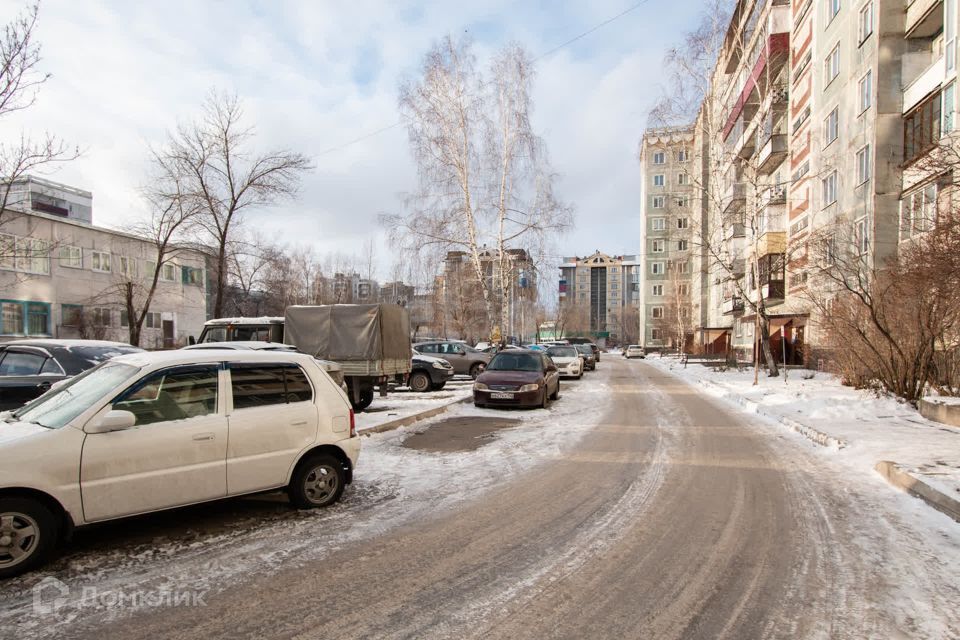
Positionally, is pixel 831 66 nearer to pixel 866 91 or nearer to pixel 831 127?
Result: pixel 831 127

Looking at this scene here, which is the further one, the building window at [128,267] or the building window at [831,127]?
the building window at [128,267]

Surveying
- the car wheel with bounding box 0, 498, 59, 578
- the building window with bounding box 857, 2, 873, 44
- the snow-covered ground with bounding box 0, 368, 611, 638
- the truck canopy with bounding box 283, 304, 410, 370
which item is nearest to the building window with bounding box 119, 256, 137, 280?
the truck canopy with bounding box 283, 304, 410, 370

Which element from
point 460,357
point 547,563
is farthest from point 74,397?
point 460,357

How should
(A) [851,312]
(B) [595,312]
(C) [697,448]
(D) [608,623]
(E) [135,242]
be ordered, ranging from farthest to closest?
(B) [595,312]
(E) [135,242]
(A) [851,312]
(C) [697,448]
(D) [608,623]

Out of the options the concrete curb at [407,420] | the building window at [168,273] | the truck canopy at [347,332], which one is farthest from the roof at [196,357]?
the building window at [168,273]

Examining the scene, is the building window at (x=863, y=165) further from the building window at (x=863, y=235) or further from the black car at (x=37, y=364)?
the black car at (x=37, y=364)

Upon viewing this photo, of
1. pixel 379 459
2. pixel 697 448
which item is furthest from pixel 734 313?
pixel 379 459

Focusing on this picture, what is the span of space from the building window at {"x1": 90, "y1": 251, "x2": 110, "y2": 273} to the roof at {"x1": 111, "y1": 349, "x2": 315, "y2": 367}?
36560 millimetres

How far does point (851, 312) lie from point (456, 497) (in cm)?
1291

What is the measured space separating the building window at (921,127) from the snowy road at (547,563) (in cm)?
1803

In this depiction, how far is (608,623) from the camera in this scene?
3262mm

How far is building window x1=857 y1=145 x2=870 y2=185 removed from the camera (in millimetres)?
22266

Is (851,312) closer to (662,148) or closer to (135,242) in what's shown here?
(662,148)

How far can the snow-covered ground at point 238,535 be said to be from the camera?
3.63 m
